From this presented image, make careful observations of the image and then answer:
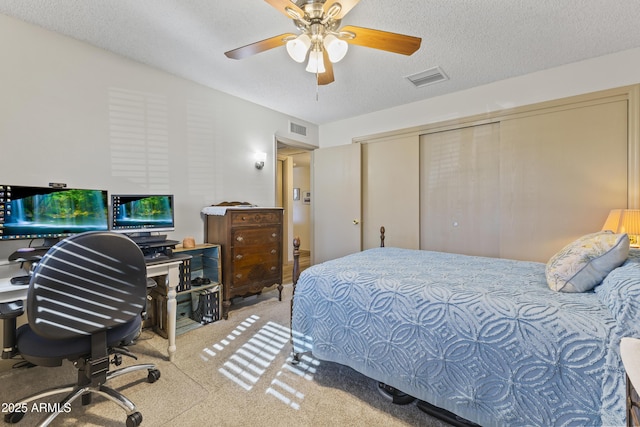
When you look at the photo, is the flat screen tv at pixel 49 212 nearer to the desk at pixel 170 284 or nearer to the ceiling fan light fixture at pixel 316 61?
the desk at pixel 170 284

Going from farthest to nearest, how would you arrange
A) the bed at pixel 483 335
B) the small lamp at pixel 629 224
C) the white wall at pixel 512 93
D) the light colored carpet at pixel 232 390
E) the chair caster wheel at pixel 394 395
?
the white wall at pixel 512 93 → the small lamp at pixel 629 224 → the chair caster wheel at pixel 394 395 → the light colored carpet at pixel 232 390 → the bed at pixel 483 335

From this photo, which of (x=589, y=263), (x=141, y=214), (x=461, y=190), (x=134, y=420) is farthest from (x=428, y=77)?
(x=134, y=420)

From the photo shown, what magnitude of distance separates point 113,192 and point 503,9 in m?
3.46

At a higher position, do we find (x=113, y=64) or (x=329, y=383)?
(x=113, y=64)

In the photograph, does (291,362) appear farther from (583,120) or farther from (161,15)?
(583,120)

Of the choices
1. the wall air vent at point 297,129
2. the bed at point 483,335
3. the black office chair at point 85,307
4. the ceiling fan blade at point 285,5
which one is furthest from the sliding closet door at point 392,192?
the black office chair at point 85,307

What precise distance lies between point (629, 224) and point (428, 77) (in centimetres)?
219

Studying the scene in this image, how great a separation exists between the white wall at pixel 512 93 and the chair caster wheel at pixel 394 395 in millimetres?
3079

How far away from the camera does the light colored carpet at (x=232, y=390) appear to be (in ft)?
5.00

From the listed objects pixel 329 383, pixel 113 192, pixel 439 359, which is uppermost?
pixel 113 192

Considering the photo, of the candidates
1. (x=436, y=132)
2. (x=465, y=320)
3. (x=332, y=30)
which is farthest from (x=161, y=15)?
(x=436, y=132)

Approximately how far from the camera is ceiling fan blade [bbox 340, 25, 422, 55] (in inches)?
64.9

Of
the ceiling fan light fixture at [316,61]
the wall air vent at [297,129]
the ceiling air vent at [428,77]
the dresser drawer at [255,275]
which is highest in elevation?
the ceiling air vent at [428,77]

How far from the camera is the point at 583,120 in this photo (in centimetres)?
274
